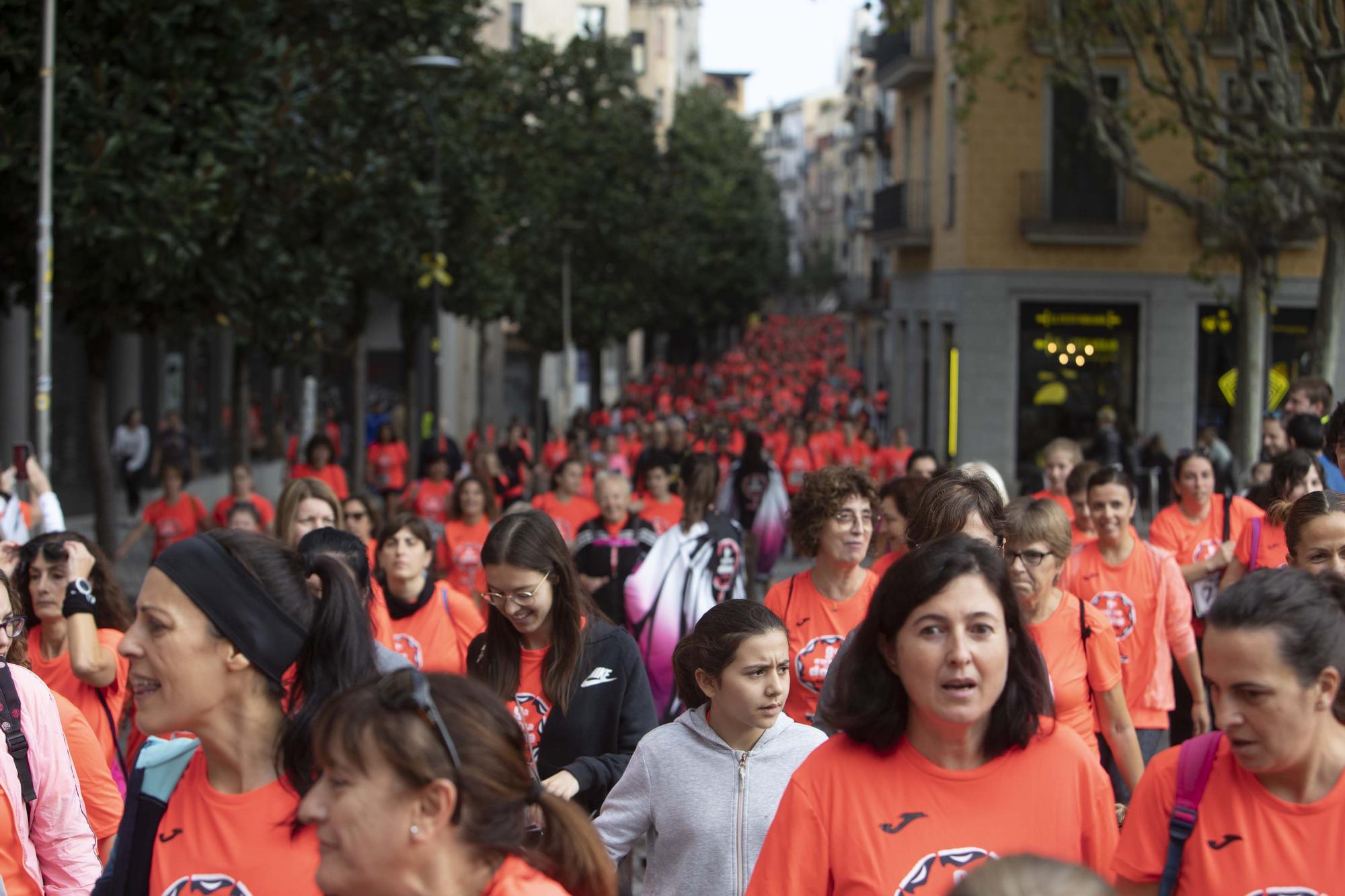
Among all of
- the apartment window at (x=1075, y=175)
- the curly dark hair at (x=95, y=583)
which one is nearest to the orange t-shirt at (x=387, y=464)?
the apartment window at (x=1075, y=175)

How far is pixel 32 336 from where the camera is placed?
73.8 ft

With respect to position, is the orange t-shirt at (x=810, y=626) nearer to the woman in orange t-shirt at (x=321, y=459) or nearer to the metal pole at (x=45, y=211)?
the woman in orange t-shirt at (x=321, y=459)

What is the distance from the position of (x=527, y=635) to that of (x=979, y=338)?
24.6 m

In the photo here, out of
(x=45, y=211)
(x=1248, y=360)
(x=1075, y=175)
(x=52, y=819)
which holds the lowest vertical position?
(x=52, y=819)

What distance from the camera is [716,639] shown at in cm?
471

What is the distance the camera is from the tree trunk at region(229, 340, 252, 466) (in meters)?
19.7

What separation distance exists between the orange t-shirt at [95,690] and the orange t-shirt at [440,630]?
117 centimetres

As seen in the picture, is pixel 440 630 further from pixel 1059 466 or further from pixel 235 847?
pixel 1059 466

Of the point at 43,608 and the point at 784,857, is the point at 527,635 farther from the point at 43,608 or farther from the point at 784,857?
the point at 784,857

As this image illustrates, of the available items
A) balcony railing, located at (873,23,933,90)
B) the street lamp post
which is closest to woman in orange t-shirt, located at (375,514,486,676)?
the street lamp post

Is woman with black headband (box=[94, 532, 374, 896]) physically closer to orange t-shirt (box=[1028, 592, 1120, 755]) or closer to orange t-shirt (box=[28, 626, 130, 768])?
orange t-shirt (box=[28, 626, 130, 768])

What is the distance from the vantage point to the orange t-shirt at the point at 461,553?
34.2ft

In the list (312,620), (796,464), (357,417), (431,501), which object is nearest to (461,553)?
(431,501)

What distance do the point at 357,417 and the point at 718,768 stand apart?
2026 centimetres
